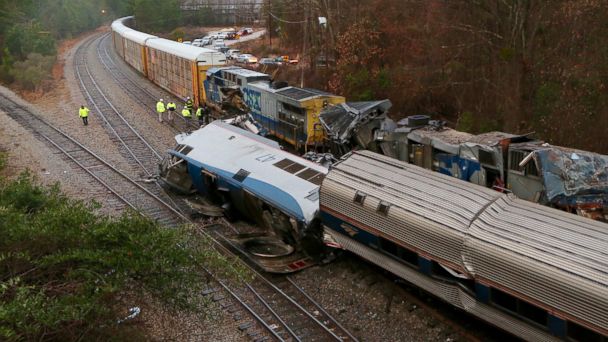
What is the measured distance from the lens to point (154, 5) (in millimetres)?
80438

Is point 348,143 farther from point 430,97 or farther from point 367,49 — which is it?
point 367,49

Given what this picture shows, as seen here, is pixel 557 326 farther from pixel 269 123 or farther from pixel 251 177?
pixel 269 123

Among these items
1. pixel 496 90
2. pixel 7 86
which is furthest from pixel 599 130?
pixel 7 86

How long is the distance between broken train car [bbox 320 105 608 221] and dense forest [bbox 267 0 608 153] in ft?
17.1

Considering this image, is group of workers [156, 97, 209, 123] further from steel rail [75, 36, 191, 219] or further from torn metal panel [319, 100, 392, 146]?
torn metal panel [319, 100, 392, 146]

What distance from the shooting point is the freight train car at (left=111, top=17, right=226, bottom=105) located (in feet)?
107

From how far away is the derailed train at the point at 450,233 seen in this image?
8.99 meters

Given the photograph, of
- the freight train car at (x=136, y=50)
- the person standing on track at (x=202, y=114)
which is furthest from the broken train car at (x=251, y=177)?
the freight train car at (x=136, y=50)

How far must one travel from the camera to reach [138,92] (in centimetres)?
3881

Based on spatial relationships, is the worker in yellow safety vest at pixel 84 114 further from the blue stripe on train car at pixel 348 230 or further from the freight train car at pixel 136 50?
the blue stripe on train car at pixel 348 230

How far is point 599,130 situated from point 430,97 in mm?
9633

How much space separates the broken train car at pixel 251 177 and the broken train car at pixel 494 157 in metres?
3.30

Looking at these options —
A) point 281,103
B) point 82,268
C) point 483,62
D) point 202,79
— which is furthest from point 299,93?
point 82,268

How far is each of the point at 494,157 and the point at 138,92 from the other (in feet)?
98.3
